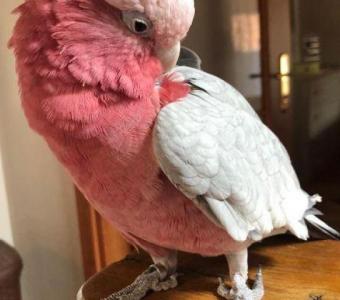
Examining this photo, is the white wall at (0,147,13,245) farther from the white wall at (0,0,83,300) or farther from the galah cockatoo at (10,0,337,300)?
the galah cockatoo at (10,0,337,300)

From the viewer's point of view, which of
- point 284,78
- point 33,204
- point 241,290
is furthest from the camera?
point 284,78

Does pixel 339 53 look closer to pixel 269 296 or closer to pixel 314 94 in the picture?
pixel 314 94

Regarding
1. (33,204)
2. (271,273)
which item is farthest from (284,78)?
(271,273)

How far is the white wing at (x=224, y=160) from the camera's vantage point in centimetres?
53

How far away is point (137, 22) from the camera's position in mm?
485

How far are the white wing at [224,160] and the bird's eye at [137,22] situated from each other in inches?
3.3

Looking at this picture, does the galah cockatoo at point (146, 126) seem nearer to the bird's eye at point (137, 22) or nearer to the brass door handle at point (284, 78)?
the bird's eye at point (137, 22)

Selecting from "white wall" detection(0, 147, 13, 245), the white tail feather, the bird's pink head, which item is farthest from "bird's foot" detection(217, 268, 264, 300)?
"white wall" detection(0, 147, 13, 245)

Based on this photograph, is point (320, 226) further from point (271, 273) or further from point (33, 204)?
point (33, 204)

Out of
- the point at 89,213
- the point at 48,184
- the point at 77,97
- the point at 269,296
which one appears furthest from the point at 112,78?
the point at 48,184

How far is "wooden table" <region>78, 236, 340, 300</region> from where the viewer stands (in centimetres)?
65

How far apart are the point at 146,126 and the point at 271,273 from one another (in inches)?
11.6

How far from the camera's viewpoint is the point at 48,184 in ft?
3.75

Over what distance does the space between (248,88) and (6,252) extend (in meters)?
0.87
